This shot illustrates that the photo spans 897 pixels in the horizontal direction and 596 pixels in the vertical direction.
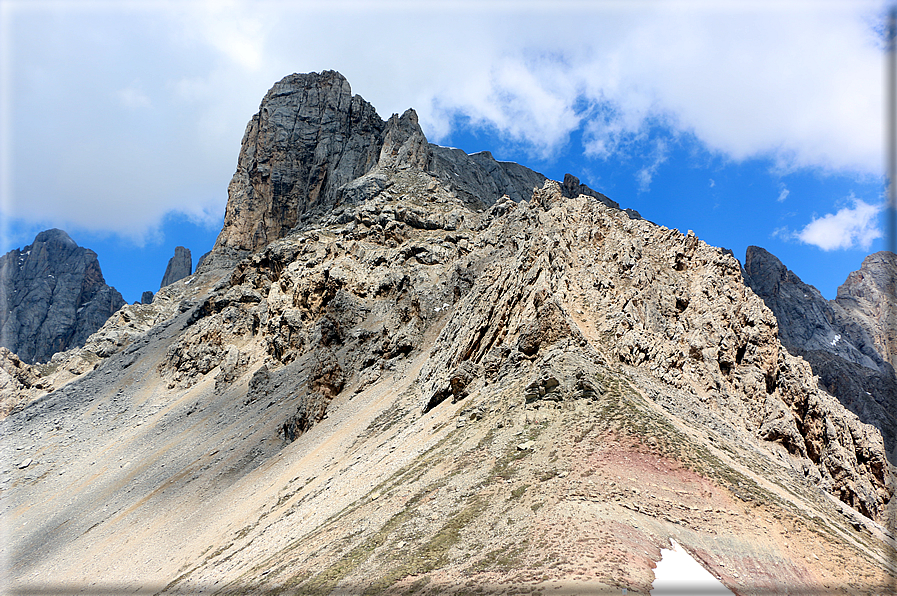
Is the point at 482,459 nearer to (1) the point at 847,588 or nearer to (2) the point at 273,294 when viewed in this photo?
(1) the point at 847,588

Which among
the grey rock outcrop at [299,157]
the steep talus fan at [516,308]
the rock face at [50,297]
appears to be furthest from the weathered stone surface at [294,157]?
the rock face at [50,297]

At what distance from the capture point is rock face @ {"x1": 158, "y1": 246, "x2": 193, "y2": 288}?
600ft

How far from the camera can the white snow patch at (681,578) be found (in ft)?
42.1

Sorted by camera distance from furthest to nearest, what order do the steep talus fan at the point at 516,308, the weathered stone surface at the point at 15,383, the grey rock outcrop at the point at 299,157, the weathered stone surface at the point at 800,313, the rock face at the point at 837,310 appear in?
A: the weathered stone surface at the point at 800,313, the rock face at the point at 837,310, the grey rock outcrop at the point at 299,157, the weathered stone surface at the point at 15,383, the steep talus fan at the point at 516,308

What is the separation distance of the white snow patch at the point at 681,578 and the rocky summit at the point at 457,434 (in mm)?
444

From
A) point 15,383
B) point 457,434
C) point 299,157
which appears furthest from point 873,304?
point 15,383

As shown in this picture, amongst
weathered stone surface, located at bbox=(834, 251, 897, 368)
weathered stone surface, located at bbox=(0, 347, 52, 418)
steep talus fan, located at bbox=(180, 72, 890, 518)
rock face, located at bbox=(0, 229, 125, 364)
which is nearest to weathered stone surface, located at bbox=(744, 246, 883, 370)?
weathered stone surface, located at bbox=(834, 251, 897, 368)

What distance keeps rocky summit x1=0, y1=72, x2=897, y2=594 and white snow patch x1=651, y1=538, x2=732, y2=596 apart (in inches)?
17.5

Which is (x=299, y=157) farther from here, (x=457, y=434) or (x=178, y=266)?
(x=457, y=434)

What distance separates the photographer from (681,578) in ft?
44.7

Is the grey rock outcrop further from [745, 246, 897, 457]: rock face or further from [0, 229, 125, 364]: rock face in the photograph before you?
[0, 229, 125, 364]: rock face

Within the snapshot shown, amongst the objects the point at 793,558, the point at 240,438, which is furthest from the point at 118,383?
the point at 793,558

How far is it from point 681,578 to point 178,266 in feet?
642

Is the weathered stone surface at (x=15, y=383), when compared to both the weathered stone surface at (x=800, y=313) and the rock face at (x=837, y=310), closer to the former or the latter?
the rock face at (x=837, y=310)
